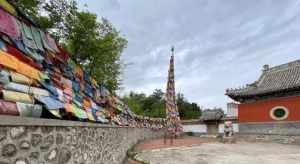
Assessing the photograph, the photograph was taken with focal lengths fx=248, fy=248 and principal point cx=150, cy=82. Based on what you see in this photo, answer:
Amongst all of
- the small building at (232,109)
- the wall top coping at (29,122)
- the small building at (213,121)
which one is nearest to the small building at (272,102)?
the small building at (213,121)

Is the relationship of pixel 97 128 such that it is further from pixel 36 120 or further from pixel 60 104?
pixel 36 120

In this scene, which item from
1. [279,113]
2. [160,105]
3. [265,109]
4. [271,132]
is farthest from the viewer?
[160,105]

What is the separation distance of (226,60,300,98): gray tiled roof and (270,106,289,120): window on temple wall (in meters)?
1.24

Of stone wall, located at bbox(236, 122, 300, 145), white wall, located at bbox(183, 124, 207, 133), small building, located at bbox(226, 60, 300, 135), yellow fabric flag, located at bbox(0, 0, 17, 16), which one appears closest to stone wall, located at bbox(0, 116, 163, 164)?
yellow fabric flag, located at bbox(0, 0, 17, 16)

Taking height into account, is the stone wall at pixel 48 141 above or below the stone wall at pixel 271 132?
above

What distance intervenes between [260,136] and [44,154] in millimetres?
17597

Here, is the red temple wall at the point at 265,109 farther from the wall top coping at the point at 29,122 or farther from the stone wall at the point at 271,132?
the wall top coping at the point at 29,122

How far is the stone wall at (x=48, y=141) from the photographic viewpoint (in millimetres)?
2053

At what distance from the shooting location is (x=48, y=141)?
8.52 feet

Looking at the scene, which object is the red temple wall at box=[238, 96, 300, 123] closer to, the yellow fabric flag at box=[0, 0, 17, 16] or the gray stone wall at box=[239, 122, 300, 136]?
the gray stone wall at box=[239, 122, 300, 136]

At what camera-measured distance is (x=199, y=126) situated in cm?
2305

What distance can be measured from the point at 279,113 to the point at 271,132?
1402 mm

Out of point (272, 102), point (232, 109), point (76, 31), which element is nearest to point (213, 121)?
point (232, 109)

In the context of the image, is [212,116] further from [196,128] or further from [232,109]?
[232,109]
